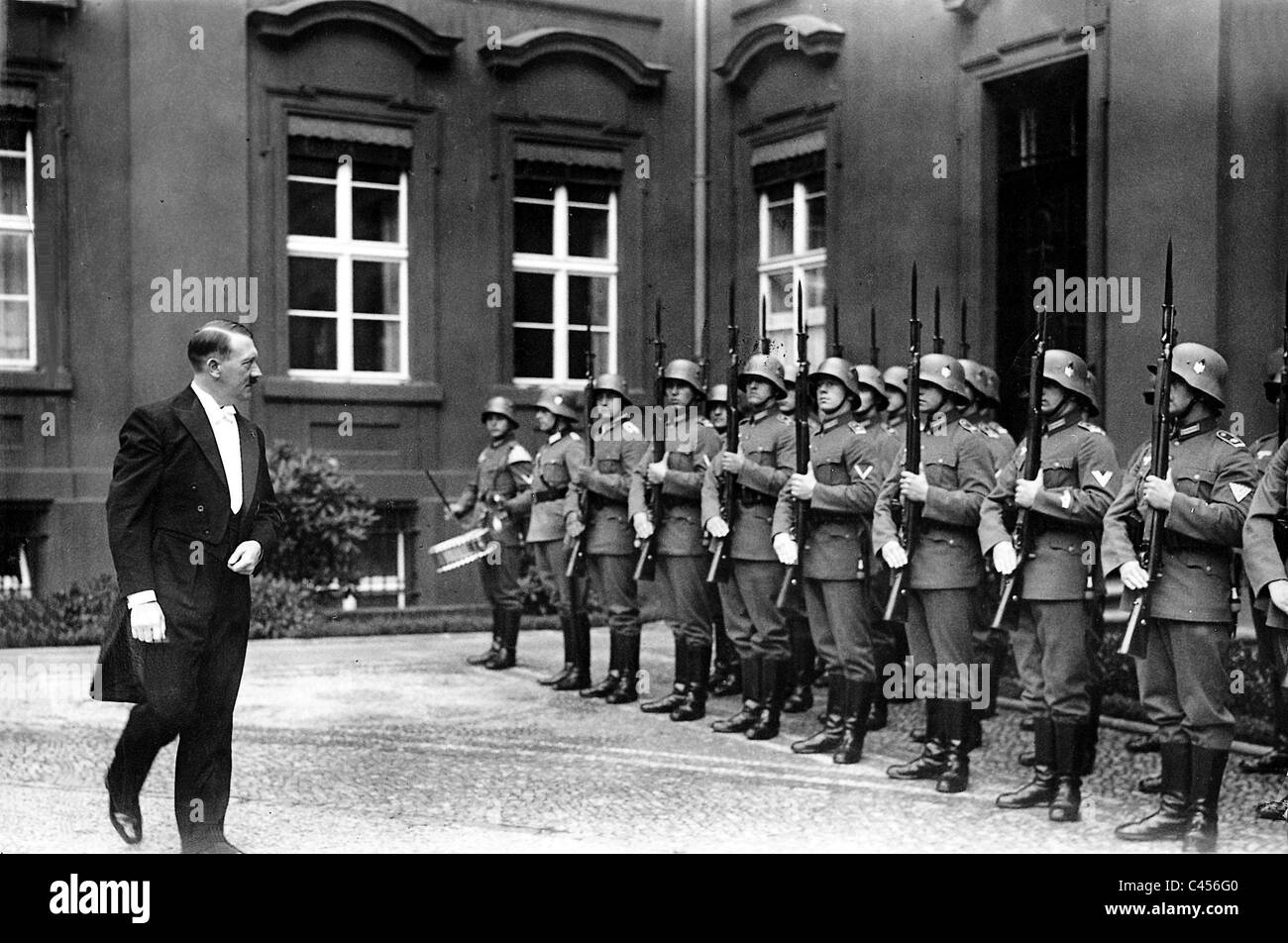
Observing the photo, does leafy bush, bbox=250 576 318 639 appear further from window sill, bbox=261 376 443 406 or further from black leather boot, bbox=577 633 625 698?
black leather boot, bbox=577 633 625 698

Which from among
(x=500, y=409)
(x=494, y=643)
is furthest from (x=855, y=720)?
(x=500, y=409)

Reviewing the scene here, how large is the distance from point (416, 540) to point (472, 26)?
4425 mm

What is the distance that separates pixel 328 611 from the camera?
12.3 meters

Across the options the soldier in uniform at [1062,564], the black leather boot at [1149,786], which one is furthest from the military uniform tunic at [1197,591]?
the black leather boot at [1149,786]

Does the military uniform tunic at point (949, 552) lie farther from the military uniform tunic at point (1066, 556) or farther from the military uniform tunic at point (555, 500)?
the military uniform tunic at point (555, 500)

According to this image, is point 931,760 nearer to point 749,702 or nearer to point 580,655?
point 749,702

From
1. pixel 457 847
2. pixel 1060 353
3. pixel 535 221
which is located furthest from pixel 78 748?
pixel 535 221

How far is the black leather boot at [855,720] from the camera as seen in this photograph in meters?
7.78

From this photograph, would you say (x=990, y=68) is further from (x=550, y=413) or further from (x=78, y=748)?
(x=78, y=748)

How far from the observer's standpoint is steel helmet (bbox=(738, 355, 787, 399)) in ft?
27.8

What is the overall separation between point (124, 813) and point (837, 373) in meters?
4.04

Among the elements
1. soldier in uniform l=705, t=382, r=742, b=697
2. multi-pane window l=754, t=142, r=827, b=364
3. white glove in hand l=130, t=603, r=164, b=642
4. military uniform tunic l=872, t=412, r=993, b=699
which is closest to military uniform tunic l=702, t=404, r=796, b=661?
soldier in uniform l=705, t=382, r=742, b=697

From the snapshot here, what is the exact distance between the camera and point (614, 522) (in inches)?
384
